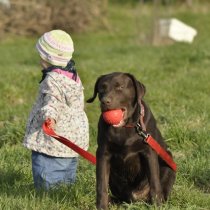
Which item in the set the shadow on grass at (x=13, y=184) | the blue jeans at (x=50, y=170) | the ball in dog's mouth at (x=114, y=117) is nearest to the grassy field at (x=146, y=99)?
the shadow on grass at (x=13, y=184)

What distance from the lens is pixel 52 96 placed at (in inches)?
227

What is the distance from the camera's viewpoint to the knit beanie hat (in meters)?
5.87

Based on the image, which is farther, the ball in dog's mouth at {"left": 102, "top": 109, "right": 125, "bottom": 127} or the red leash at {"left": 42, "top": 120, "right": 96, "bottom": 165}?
the red leash at {"left": 42, "top": 120, "right": 96, "bottom": 165}

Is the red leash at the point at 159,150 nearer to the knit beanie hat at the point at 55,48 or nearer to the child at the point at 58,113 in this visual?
the child at the point at 58,113

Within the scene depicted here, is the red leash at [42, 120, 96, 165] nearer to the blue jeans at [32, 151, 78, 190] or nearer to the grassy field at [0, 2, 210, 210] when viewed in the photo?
the grassy field at [0, 2, 210, 210]

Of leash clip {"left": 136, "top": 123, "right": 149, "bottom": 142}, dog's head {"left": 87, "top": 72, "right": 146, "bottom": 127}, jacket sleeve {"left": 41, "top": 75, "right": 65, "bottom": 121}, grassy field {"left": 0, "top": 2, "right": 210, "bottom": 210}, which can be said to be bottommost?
grassy field {"left": 0, "top": 2, "right": 210, "bottom": 210}

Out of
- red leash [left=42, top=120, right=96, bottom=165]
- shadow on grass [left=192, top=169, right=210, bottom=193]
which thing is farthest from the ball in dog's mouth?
shadow on grass [left=192, top=169, right=210, bottom=193]

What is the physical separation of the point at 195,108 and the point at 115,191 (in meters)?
4.06

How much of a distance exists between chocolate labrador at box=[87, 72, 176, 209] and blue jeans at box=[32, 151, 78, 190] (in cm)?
74

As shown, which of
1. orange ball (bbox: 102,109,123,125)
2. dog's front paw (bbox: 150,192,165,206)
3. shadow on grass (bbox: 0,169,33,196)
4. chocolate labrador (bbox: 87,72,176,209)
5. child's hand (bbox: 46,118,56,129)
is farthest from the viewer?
shadow on grass (bbox: 0,169,33,196)

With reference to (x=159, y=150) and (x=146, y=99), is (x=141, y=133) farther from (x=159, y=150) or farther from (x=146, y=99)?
(x=146, y=99)

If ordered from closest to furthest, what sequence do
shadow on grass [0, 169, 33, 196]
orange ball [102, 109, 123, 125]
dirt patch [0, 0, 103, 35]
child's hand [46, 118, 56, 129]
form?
orange ball [102, 109, 123, 125] < child's hand [46, 118, 56, 129] < shadow on grass [0, 169, 33, 196] < dirt patch [0, 0, 103, 35]

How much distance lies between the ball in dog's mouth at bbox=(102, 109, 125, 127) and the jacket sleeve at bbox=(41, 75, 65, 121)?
2.66ft

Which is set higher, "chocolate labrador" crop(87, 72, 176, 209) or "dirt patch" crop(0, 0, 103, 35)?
"chocolate labrador" crop(87, 72, 176, 209)
